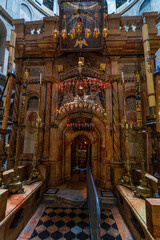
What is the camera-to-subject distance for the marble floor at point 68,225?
3.15 m

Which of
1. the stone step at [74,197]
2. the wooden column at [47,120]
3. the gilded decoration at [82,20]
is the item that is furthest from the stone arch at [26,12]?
the stone step at [74,197]

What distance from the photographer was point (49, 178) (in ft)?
19.6

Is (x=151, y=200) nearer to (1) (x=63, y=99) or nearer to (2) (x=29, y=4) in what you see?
(1) (x=63, y=99)

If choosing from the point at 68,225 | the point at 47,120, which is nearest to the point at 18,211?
the point at 68,225

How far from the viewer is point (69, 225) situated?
3561 mm

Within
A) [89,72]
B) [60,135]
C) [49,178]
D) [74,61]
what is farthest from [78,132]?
[74,61]

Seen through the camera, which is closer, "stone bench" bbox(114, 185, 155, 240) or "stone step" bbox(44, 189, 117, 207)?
"stone bench" bbox(114, 185, 155, 240)

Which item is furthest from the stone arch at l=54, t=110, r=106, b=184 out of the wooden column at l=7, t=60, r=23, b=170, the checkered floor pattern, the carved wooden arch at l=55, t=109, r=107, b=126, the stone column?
the checkered floor pattern

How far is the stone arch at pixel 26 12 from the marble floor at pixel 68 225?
16135 mm

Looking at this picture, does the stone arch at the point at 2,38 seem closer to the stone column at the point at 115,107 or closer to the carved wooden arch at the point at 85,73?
the carved wooden arch at the point at 85,73

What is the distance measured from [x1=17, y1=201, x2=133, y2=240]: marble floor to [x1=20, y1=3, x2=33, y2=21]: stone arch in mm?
16135

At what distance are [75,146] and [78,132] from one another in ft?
12.2

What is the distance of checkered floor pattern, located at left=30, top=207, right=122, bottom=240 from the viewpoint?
3150 millimetres

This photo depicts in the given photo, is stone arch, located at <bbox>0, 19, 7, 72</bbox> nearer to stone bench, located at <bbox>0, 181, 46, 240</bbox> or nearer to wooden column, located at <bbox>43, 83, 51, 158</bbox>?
wooden column, located at <bbox>43, 83, 51, 158</bbox>
